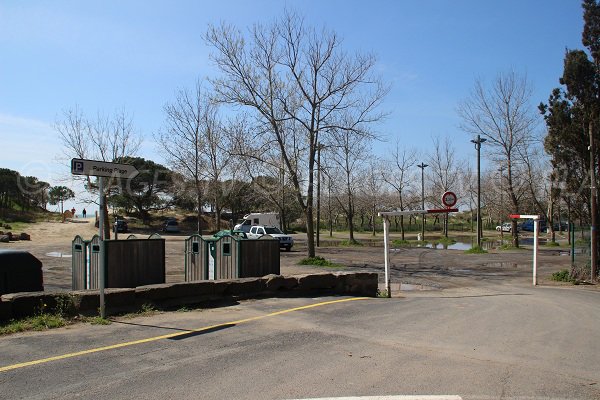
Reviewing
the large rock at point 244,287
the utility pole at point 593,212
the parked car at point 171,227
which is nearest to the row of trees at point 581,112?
the utility pole at point 593,212

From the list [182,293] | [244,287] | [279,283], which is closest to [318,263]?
[279,283]

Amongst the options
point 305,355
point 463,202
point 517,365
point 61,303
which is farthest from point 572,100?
point 463,202

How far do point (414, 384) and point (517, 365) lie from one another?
1773 millimetres

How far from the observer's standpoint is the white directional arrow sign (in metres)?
8.27

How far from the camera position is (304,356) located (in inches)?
256

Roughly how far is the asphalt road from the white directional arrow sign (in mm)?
2447

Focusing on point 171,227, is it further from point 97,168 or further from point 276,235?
point 97,168

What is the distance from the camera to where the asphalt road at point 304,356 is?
17.2ft

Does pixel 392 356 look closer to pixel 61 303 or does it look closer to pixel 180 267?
pixel 61 303

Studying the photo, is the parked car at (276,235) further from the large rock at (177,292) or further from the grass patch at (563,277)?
the large rock at (177,292)

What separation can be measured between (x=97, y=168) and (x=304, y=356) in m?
4.61

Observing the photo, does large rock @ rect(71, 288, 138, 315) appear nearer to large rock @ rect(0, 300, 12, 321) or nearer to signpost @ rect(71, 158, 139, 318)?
signpost @ rect(71, 158, 139, 318)

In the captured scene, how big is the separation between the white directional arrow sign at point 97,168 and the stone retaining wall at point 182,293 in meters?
2.01

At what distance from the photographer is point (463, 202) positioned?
68062 millimetres
